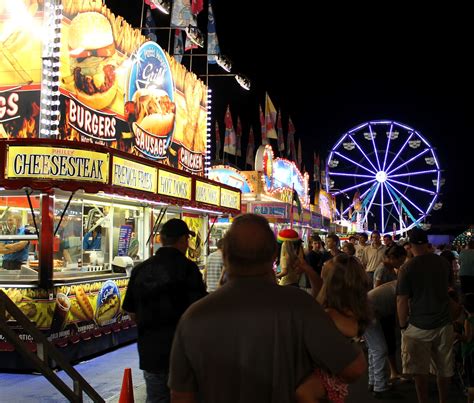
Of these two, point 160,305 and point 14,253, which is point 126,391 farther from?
point 14,253

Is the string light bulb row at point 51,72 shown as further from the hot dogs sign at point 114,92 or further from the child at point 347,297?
the child at point 347,297

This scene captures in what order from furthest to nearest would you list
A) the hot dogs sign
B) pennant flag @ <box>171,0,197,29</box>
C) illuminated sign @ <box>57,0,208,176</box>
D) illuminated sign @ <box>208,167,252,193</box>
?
illuminated sign @ <box>208,167,252,193</box> < pennant flag @ <box>171,0,197,29</box> < illuminated sign @ <box>57,0,208,176</box> < the hot dogs sign

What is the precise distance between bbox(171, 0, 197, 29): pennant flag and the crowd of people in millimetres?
8272

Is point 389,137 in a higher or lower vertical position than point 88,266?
higher

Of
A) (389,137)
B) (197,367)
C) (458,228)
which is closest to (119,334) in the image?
(197,367)


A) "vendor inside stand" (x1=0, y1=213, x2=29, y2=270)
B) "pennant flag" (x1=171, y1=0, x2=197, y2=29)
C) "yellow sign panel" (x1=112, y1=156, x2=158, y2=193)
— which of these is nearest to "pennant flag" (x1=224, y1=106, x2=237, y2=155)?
"pennant flag" (x1=171, y1=0, x2=197, y2=29)

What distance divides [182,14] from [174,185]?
547 cm

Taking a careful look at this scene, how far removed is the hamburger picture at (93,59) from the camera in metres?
9.07

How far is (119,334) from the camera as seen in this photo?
967 centimetres

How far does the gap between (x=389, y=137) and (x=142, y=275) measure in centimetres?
3805

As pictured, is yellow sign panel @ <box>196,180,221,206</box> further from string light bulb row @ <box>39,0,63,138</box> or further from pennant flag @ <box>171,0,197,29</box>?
string light bulb row @ <box>39,0,63,138</box>

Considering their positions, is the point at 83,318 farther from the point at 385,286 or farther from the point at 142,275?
the point at 142,275

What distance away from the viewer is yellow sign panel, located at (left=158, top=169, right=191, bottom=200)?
1055 cm

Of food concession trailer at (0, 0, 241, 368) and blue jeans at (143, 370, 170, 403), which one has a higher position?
food concession trailer at (0, 0, 241, 368)
